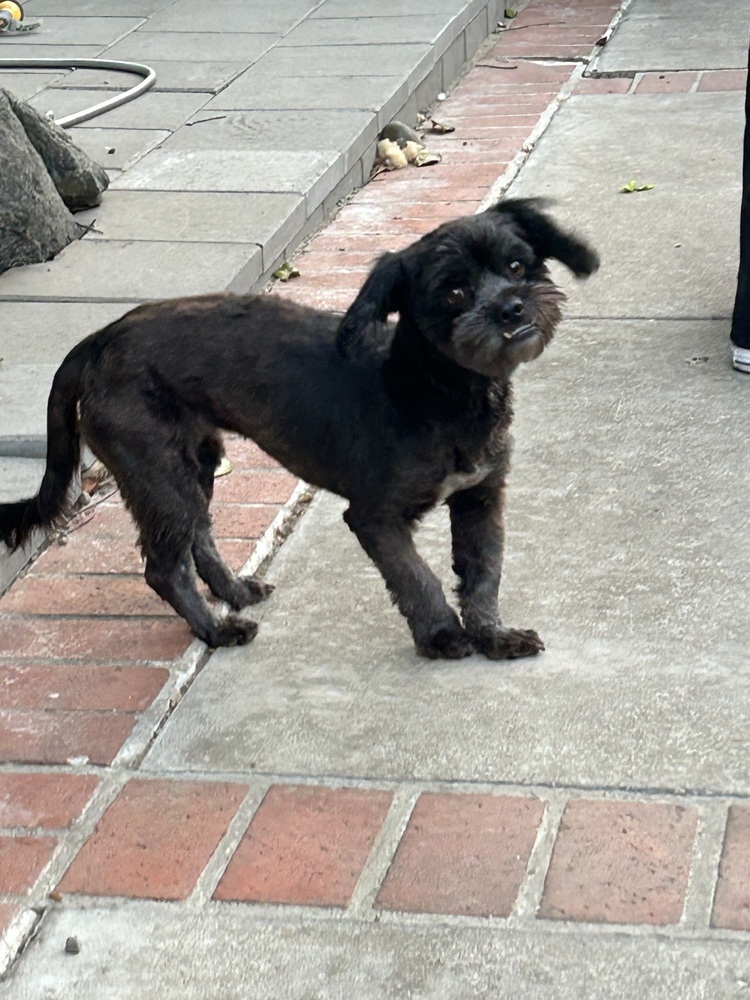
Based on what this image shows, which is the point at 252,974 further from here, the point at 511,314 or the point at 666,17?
the point at 666,17

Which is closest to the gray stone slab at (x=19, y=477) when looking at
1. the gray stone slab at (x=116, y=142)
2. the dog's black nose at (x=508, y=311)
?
the dog's black nose at (x=508, y=311)

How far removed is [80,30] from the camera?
9.05 metres

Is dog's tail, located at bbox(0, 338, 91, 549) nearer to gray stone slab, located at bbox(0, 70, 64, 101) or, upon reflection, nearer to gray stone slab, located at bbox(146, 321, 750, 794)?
gray stone slab, located at bbox(146, 321, 750, 794)

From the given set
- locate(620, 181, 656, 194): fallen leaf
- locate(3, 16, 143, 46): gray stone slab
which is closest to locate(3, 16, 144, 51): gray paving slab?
locate(3, 16, 143, 46): gray stone slab

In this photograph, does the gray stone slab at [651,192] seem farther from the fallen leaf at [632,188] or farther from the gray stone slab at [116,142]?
the gray stone slab at [116,142]

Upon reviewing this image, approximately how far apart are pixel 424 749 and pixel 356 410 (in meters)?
0.85

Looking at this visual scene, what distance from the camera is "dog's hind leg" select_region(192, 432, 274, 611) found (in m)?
3.80

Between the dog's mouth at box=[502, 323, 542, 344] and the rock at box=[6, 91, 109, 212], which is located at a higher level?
→ the dog's mouth at box=[502, 323, 542, 344]

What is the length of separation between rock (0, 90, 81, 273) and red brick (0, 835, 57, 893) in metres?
3.18

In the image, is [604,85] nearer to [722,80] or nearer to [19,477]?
[722,80]

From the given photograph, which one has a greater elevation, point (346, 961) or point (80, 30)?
point (346, 961)

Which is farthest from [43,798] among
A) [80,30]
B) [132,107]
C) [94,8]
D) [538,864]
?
[94,8]

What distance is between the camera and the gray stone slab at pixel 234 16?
29.6 feet

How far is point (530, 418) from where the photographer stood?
471 cm
